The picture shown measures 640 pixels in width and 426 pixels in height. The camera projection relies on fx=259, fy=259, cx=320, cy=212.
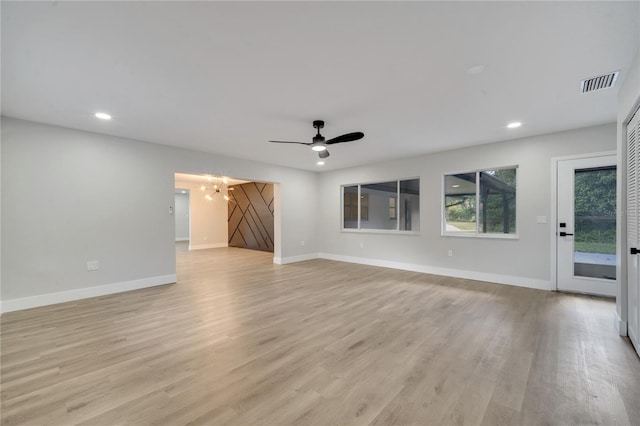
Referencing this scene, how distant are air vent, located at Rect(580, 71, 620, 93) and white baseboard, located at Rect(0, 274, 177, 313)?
21.5ft

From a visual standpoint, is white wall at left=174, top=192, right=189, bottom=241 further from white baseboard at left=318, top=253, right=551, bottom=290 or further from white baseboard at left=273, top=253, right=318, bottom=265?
white baseboard at left=318, top=253, right=551, bottom=290

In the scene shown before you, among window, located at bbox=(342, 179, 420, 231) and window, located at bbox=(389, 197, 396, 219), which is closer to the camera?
window, located at bbox=(342, 179, 420, 231)

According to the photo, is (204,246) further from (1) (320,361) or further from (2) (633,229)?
(2) (633,229)

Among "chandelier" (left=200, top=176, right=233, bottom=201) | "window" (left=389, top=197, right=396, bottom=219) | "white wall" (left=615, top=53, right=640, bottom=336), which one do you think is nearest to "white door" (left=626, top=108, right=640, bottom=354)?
"white wall" (left=615, top=53, right=640, bottom=336)

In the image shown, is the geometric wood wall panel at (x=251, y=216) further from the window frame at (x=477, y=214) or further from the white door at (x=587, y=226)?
the white door at (x=587, y=226)

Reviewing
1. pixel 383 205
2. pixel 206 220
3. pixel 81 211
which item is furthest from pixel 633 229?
pixel 206 220

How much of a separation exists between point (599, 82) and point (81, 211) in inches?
272

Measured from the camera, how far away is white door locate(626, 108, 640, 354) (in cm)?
234

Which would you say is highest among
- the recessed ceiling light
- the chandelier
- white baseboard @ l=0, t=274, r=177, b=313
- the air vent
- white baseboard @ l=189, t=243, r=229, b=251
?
the air vent

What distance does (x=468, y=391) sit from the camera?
189cm

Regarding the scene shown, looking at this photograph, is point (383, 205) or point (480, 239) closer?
point (480, 239)

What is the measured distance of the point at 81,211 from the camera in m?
4.08

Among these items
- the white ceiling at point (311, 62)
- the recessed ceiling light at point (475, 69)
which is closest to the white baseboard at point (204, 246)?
the white ceiling at point (311, 62)

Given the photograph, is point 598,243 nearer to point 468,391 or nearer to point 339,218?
point 468,391
